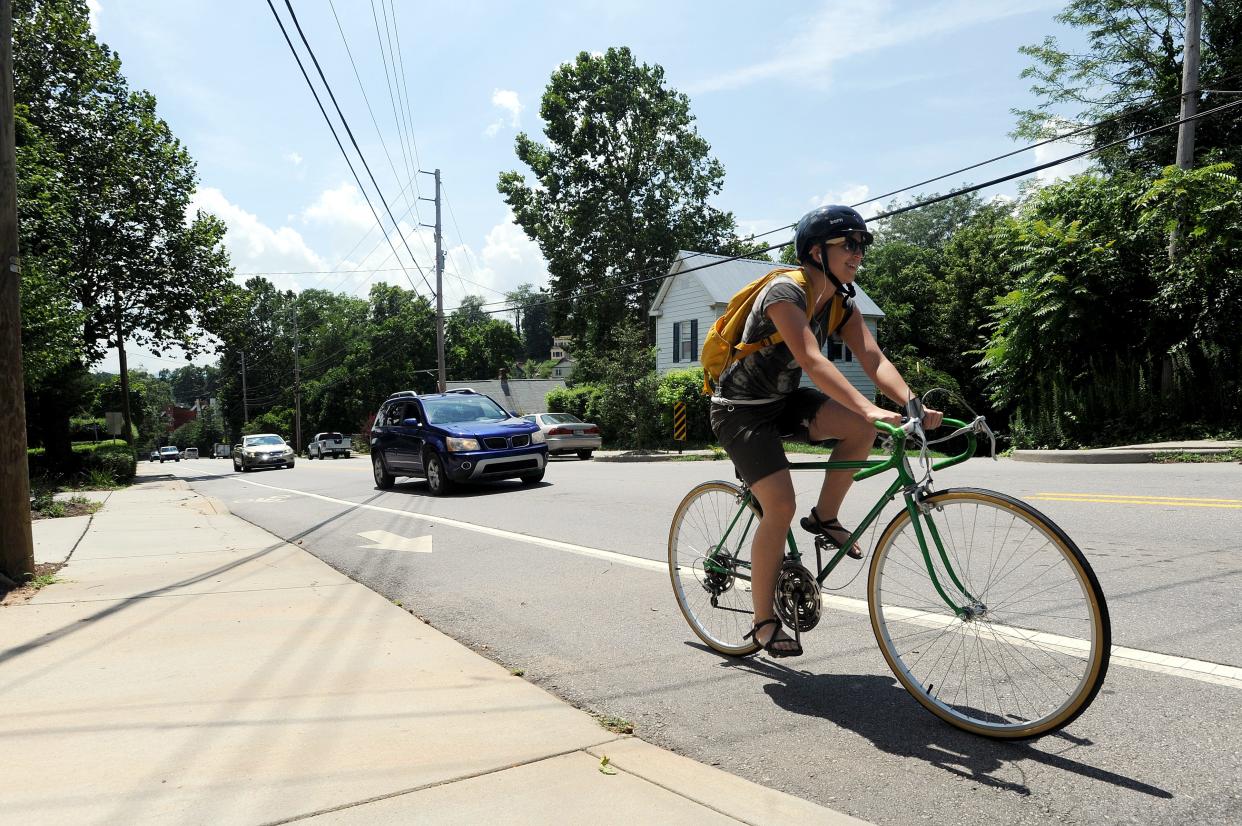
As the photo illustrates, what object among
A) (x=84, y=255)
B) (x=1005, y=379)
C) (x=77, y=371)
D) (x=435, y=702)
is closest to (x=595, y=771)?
(x=435, y=702)

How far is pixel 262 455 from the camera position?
32000 mm

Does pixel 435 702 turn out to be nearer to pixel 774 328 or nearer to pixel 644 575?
pixel 774 328

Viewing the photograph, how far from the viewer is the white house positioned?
116 feet

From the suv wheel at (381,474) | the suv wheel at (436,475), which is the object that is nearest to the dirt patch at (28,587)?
the suv wheel at (436,475)

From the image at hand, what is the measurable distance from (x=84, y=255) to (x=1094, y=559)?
110 feet

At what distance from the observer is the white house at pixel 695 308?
35250 mm

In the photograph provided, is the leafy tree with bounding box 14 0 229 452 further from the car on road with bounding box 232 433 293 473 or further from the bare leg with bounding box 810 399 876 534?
the bare leg with bounding box 810 399 876 534

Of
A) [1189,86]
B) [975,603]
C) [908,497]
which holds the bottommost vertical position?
[975,603]

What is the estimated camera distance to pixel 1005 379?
19766mm

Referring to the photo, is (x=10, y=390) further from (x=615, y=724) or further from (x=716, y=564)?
(x=615, y=724)

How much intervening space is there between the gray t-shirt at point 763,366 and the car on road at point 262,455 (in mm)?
31555

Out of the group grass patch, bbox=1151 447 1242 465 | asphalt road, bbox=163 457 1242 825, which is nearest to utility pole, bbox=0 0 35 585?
asphalt road, bbox=163 457 1242 825

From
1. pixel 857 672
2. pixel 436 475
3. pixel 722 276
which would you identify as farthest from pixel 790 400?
pixel 722 276

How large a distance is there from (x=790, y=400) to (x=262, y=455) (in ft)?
104
